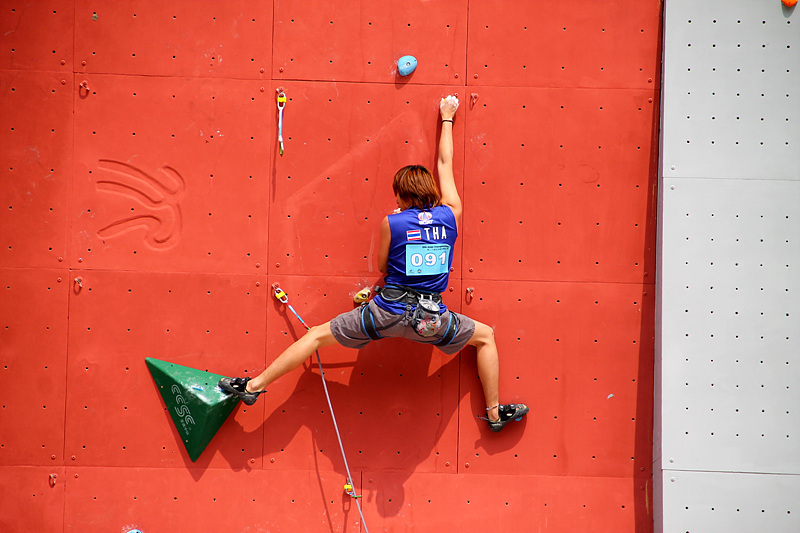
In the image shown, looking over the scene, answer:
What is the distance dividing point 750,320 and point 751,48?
5.04 ft

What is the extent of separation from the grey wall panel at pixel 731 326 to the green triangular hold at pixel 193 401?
251 cm

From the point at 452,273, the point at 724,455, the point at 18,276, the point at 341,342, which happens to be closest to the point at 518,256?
the point at 452,273

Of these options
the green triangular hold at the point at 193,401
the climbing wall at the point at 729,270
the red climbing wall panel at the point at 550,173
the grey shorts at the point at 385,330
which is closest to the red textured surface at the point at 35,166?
the green triangular hold at the point at 193,401

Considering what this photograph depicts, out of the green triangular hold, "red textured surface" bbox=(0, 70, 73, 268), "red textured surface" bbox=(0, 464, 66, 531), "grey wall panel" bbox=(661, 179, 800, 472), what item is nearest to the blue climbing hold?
"grey wall panel" bbox=(661, 179, 800, 472)

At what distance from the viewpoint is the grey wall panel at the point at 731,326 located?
11.4ft

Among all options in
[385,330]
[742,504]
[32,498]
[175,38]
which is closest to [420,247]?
[385,330]

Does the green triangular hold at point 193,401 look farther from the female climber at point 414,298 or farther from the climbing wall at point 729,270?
the climbing wall at point 729,270

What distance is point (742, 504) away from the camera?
3461 mm

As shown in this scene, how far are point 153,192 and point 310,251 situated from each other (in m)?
0.97

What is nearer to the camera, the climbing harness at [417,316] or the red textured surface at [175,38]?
the climbing harness at [417,316]

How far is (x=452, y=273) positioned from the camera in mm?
3639

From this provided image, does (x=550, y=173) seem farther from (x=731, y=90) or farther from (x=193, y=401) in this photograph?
(x=193, y=401)

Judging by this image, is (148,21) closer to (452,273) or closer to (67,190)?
(67,190)

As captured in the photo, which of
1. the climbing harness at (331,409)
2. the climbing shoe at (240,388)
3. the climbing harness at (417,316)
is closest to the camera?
the climbing harness at (417,316)
